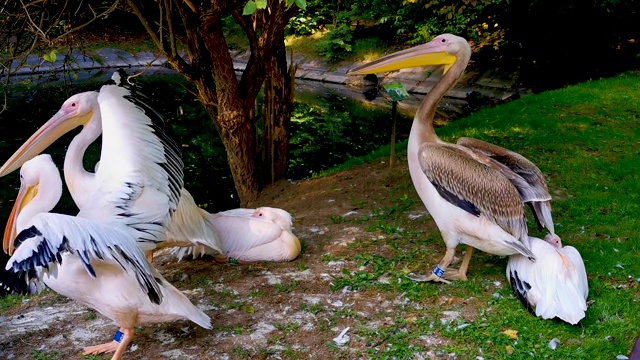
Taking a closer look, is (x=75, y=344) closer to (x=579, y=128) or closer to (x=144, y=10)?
(x=144, y=10)

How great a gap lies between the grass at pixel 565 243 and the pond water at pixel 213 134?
359cm

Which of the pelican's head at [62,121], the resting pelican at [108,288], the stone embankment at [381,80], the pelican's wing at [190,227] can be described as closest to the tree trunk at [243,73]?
the pelican's head at [62,121]

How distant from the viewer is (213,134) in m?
12.3

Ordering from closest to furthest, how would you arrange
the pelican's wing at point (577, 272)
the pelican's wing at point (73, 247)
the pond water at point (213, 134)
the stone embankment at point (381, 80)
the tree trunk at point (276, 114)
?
1. the pelican's wing at point (73, 247)
2. the pelican's wing at point (577, 272)
3. the tree trunk at point (276, 114)
4. the pond water at point (213, 134)
5. the stone embankment at point (381, 80)

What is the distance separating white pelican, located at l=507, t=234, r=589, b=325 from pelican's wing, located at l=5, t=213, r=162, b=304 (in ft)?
7.05

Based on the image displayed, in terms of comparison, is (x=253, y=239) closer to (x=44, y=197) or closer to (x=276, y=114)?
(x=44, y=197)

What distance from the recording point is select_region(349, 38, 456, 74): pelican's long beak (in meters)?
4.13

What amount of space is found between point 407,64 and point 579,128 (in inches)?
175

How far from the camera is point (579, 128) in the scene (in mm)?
7680

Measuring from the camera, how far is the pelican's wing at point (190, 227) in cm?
399

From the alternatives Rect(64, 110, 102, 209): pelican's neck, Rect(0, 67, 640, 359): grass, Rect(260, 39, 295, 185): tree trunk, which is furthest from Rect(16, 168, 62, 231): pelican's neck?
Rect(260, 39, 295, 185): tree trunk

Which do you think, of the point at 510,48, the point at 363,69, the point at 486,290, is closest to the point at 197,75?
the point at 363,69

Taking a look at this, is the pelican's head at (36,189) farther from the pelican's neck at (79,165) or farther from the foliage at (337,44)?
the foliage at (337,44)

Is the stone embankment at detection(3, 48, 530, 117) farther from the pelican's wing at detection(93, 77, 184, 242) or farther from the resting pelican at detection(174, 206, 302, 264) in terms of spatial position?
the pelican's wing at detection(93, 77, 184, 242)
